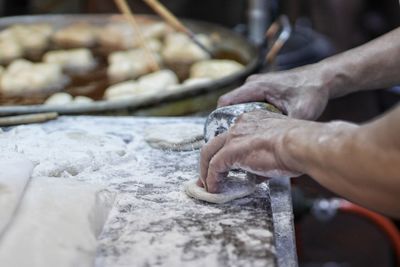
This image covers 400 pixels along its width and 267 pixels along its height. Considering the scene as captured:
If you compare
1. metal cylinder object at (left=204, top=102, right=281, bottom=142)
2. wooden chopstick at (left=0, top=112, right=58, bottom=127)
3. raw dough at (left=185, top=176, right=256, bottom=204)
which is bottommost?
wooden chopstick at (left=0, top=112, right=58, bottom=127)

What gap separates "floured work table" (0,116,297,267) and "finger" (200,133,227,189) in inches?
3.0

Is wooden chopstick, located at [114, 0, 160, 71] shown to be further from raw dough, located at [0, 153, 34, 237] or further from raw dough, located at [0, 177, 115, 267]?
raw dough, located at [0, 177, 115, 267]

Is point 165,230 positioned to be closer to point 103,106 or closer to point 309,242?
point 103,106

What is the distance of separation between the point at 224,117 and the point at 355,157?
0.55 meters

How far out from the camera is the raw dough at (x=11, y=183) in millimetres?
1381

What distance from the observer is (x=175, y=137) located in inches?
77.2

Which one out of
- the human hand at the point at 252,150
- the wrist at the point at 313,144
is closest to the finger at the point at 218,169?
A: the human hand at the point at 252,150

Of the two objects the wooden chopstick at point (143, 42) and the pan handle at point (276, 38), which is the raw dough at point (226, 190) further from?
the wooden chopstick at point (143, 42)

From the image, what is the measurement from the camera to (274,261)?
1327 millimetres

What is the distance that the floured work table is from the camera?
1325 mm

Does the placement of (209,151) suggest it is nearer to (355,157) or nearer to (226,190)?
(226,190)

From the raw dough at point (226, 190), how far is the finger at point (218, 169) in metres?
0.02

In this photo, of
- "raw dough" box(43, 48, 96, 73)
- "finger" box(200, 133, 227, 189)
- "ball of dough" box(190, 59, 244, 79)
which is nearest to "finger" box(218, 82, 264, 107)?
"finger" box(200, 133, 227, 189)

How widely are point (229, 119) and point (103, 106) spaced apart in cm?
82
